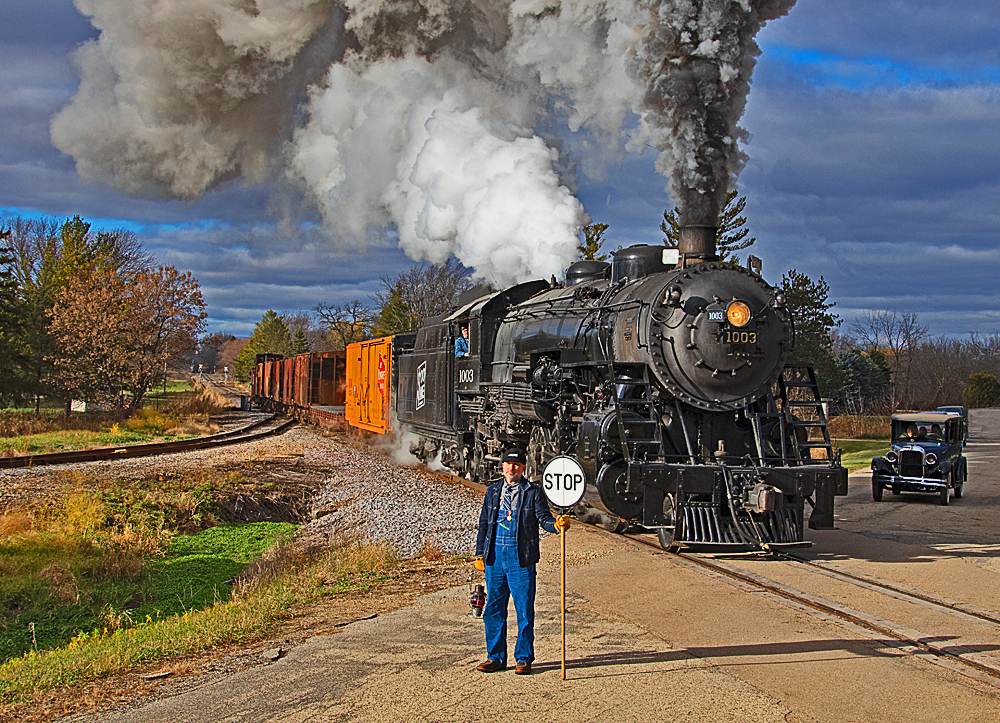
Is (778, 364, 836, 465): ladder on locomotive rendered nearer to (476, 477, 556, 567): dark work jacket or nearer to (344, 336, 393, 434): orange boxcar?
(476, 477, 556, 567): dark work jacket

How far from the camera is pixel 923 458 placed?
16078 mm

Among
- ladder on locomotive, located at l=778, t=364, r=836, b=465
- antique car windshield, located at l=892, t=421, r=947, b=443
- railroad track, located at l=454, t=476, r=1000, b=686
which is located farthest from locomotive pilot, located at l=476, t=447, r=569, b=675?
antique car windshield, located at l=892, t=421, r=947, b=443

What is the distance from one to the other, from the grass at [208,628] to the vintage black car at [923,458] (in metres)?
10.7

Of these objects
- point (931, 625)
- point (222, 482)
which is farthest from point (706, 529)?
point (222, 482)

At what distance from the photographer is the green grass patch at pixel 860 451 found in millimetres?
23791

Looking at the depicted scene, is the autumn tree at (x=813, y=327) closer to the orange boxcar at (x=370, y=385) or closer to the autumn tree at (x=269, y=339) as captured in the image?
the orange boxcar at (x=370, y=385)

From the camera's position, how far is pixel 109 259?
54.8 metres

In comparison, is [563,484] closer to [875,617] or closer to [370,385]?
[875,617]

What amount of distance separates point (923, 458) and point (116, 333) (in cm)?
2965

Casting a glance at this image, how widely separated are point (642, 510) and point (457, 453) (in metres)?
7.90

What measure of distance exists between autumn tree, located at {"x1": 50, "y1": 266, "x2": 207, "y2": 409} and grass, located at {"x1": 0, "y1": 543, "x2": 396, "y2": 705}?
25.3 m

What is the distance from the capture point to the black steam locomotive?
9781 mm

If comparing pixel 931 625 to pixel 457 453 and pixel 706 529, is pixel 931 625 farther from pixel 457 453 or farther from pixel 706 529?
pixel 457 453

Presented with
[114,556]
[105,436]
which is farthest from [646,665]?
[105,436]
